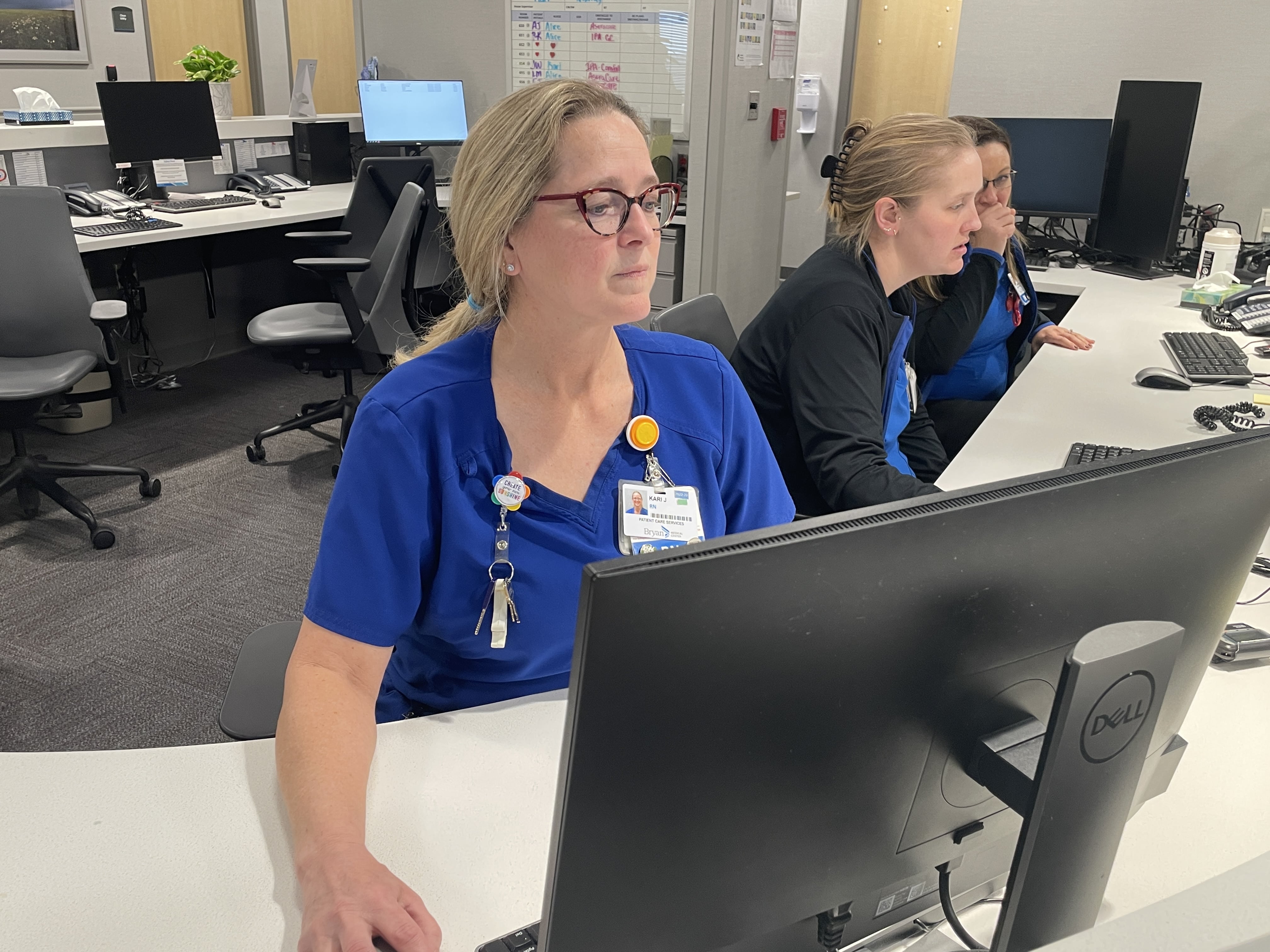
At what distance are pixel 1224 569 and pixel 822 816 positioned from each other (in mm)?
362

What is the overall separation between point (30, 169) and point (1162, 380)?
12.4ft

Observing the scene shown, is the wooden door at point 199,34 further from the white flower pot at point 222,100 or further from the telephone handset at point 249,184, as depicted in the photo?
the telephone handset at point 249,184

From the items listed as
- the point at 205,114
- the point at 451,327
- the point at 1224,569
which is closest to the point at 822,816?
the point at 1224,569

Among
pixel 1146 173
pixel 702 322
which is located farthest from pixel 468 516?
pixel 1146 173

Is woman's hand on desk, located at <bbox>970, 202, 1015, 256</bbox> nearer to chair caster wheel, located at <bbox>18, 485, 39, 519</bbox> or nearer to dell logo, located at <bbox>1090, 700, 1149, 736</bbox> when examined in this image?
dell logo, located at <bbox>1090, 700, 1149, 736</bbox>

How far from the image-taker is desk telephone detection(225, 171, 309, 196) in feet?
14.4

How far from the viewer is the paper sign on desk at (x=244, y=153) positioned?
448 centimetres

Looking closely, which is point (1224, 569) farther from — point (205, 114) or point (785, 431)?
point (205, 114)

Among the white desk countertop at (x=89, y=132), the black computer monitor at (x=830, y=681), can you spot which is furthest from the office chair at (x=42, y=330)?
the black computer monitor at (x=830, y=681)

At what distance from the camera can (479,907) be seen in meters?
0.84

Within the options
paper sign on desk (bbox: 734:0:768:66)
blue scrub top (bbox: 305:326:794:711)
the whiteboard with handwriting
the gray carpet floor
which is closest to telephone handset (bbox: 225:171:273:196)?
the gray carpet floor

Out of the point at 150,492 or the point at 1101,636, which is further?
the point at 150,492

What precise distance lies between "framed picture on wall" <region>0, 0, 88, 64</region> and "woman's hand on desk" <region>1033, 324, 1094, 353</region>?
503 centimetres

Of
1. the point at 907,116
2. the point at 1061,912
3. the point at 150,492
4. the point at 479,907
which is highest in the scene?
the point at 907,116
